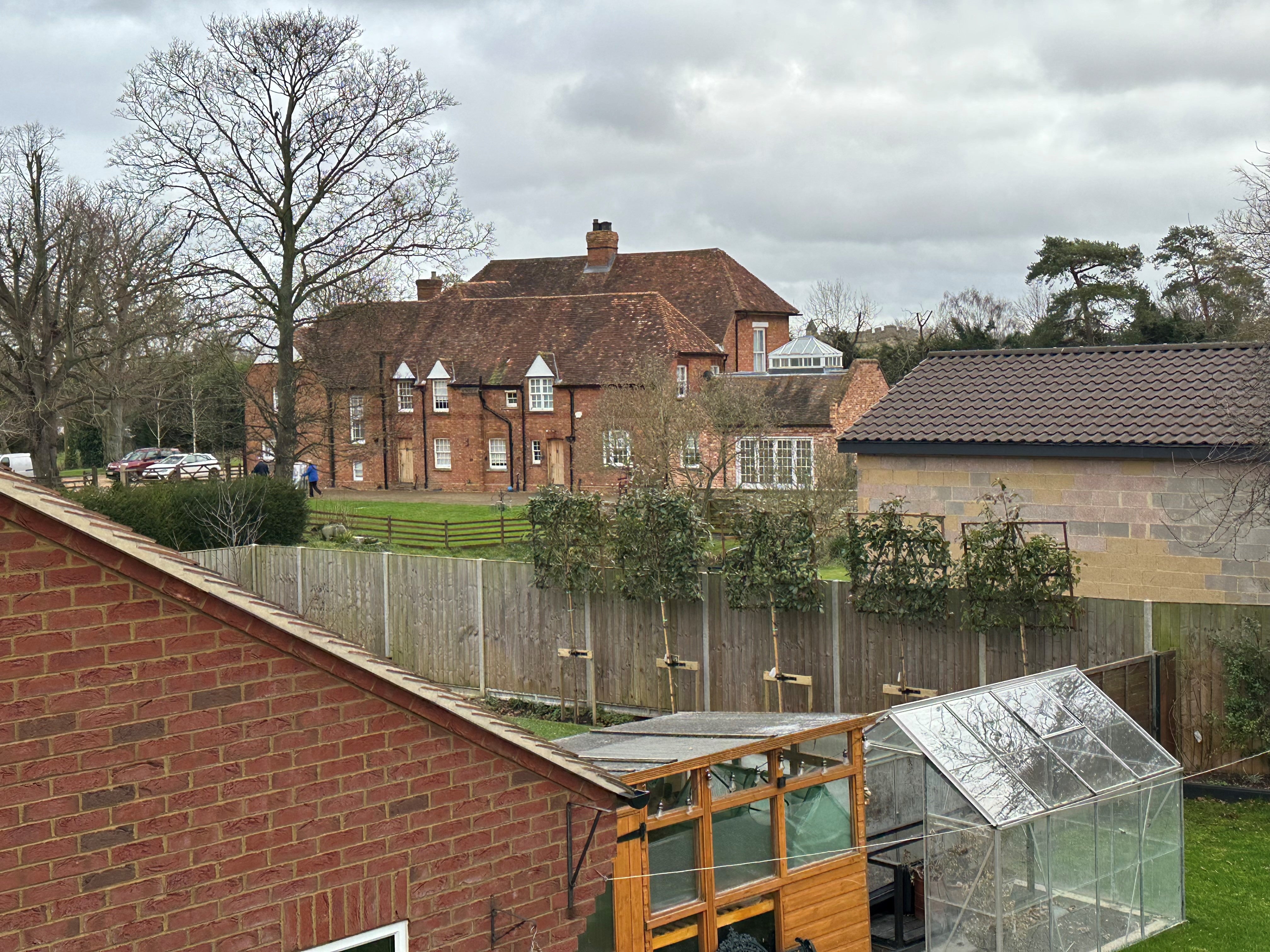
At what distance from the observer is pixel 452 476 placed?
48.9m

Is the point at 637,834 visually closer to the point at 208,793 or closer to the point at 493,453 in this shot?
the point at 208,793

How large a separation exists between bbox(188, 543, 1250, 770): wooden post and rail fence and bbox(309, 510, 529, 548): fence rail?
25.3 feet

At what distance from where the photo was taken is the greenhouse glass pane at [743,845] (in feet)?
29.2

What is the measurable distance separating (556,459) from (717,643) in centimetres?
2996

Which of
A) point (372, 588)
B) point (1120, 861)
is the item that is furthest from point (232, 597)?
point (372, 588)

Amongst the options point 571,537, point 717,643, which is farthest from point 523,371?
point 717,643

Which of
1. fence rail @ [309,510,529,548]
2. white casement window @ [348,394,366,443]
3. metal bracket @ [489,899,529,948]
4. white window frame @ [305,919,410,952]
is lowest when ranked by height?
metal bracket @ [489,899,529,948]

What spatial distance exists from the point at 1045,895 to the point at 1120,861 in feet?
3.13

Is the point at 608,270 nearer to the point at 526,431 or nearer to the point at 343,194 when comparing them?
the point at 526,431

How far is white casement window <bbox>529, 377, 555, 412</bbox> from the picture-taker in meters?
46.6

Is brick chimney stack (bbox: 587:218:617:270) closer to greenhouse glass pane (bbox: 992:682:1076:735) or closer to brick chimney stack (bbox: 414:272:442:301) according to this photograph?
brick chimney stack (bbox: 414:272:442:301)

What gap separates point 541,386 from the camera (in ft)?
154

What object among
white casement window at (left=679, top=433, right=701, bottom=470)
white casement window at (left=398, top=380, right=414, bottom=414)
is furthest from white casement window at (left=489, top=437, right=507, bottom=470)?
white casement window at (left=679, top=433, right=701, bottom=470)

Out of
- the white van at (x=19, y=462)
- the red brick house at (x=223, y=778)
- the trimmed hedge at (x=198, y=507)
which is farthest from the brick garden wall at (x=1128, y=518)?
the white van at (x=19, y=462)
